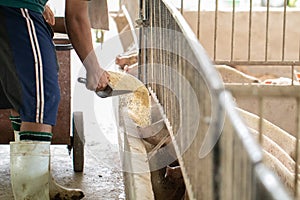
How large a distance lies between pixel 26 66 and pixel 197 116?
2.41ft

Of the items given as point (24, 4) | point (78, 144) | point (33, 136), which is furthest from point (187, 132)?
point (78, 144)

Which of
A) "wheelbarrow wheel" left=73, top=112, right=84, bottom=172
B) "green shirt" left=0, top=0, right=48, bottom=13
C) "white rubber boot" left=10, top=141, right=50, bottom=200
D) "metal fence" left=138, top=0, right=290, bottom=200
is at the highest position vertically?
"green shirt" left=0, top=0, right=48, bottom=13

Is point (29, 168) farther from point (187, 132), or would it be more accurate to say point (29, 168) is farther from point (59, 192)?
point (59, 192)

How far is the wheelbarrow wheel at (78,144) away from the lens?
3.58 meters

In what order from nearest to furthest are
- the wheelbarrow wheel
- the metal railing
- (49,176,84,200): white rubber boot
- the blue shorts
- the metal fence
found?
the metal fence → the blue shorts → (49,176,84,200): white rubber boot → the wheelbarrow wheel → the metal railing

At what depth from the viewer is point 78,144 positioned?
11.7 ft

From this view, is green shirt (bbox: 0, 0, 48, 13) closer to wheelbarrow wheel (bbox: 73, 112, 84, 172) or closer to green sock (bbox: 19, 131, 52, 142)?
green sock (bbox: 19, 131, 52, 142)

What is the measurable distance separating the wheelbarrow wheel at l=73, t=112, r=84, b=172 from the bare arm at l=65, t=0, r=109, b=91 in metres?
0.99

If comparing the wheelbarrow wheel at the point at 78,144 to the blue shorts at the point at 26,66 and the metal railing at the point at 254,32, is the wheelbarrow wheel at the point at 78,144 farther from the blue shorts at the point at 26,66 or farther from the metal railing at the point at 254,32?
the metal railing at the point at 254,32

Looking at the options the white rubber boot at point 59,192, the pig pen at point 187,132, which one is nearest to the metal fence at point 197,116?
the pig pen at point 187,132

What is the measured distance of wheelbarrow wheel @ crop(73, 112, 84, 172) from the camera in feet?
11.7

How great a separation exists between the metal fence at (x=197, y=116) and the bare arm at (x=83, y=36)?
0.25 m

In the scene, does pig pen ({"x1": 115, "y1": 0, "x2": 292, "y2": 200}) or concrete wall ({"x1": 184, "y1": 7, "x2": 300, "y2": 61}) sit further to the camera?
concrete wall ({"x1": 184, "y1": 7, "x2": 300, "y2": 61})

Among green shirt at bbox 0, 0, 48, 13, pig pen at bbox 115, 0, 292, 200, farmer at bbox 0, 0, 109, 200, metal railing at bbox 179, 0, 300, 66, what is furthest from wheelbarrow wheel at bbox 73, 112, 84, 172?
metal railing at bbox 179, 0, 300, 66
